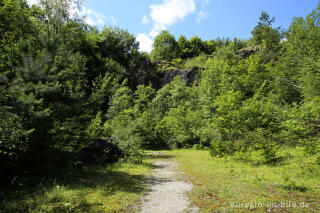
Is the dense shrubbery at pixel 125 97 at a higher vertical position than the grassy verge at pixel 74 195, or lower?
higher

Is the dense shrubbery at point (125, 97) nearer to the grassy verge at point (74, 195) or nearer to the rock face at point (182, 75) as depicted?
the grassy verge at point (74, 195)

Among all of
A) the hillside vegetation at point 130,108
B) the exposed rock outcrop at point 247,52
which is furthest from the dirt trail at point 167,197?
the exposed rock outcrop at point 247,52

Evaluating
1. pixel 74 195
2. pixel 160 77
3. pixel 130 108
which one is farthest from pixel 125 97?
pixel 74 195

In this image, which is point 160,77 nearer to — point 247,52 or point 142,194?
point 247,52

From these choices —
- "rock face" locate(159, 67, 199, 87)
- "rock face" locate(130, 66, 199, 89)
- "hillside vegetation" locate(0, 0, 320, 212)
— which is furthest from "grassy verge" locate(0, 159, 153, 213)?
"rock face" locate(159, 67, 199, 87)

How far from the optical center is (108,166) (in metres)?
9.16

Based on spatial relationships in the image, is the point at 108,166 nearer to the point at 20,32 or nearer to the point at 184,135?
the point at 20,32

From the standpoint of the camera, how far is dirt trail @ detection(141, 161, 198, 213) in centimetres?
452

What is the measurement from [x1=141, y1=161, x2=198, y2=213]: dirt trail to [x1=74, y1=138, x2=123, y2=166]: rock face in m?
3.39

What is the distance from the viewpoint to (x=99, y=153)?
950cm

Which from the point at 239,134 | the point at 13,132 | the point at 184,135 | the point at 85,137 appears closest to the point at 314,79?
the point at 239,134

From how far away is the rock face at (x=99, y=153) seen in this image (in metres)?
8.91

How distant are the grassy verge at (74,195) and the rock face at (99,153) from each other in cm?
194

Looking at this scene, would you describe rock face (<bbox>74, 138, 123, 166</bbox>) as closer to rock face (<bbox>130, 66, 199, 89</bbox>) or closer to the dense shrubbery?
the dense shrubbery
